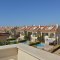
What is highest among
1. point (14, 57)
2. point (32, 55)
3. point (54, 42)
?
point (32, 55)

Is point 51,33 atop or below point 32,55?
below

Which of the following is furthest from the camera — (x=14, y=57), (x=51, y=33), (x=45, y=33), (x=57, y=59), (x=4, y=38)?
(x=45, y=33)

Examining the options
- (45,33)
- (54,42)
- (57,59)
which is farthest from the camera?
(45,33)

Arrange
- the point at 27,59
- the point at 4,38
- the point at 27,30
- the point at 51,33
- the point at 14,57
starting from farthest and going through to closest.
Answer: the point at 27,30 → the point at 51,33 → the point at 4,38 → the point at 14,57 → the point at 27,59

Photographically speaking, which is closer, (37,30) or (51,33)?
(51,33)

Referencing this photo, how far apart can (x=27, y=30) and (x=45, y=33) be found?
264 inches

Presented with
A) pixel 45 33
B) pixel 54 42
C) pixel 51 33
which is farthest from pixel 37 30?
pixel 54 42

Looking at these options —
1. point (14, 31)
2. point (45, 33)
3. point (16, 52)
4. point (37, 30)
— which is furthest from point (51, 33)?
point (16, 52)

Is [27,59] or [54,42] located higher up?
[27,59]

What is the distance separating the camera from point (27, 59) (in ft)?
9.74

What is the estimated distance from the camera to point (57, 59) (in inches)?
84.0

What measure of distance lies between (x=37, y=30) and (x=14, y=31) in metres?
10.3

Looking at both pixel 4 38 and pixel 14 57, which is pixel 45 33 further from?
pixel 14 57

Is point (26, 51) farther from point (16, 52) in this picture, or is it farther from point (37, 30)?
point (37, 30)
